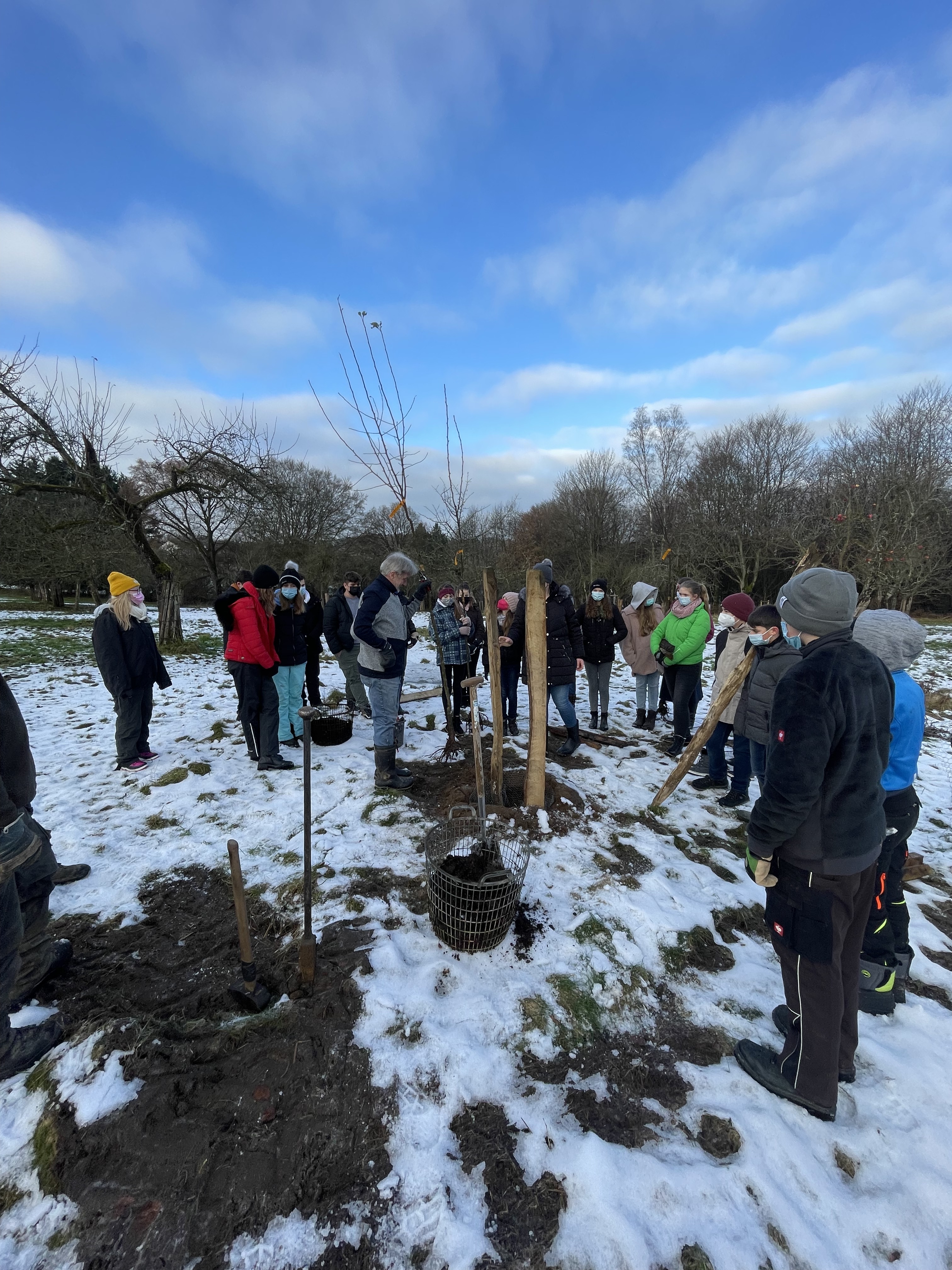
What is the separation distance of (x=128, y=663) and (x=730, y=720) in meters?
5.96

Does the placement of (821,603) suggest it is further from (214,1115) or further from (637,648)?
(637,648)

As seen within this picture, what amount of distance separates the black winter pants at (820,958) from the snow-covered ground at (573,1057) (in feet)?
0.90

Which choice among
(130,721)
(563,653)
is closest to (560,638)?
(563,653)

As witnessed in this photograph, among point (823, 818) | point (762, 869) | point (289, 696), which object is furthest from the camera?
point (289, 696)

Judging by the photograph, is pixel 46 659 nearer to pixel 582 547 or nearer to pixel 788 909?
pixel 788 909

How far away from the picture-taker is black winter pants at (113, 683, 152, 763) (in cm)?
495

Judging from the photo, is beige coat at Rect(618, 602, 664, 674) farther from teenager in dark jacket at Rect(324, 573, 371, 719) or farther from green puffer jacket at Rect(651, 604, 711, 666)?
teenager in dark jacket at Rect(324, 573, 371, 719)

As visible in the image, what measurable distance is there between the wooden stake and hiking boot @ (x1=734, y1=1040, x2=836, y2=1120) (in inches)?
92.4

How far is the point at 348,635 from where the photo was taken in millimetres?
6676

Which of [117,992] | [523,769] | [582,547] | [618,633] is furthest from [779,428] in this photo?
Result: [117,992]

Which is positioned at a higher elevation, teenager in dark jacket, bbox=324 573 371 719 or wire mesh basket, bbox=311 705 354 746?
teenager in dark jacket, bbox=324 573 371 719

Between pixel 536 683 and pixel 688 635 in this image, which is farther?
pixel 688 635

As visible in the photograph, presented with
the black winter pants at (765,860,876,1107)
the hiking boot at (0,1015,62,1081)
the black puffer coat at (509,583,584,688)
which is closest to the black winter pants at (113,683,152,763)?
the hiking boot at (0,1015,62,1081)

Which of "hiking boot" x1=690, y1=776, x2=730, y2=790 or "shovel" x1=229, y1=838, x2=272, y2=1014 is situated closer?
"shovel" x1=229, y1=838, x2=272, y2=1014
